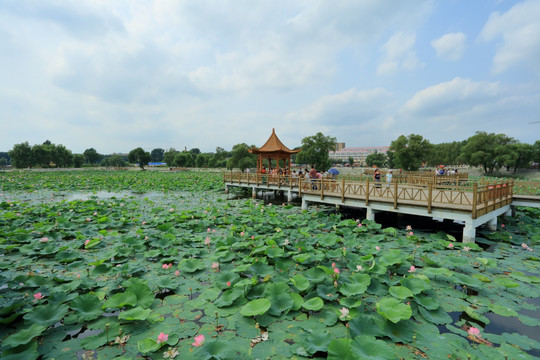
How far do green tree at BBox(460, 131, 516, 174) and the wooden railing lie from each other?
111 feet

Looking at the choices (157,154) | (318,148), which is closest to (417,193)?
(318,148)

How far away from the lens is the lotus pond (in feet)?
9.44

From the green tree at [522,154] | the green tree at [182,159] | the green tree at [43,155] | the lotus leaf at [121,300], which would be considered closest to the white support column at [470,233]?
the lotus leaf at [121,300]

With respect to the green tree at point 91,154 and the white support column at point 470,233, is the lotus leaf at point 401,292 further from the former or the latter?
the green tree at point 91,154

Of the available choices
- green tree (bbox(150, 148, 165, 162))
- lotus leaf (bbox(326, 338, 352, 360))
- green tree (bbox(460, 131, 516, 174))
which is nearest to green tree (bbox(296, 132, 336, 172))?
lotus leaf (bbox(326, 338, 352, 360))

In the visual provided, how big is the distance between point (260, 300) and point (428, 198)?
6.68 m

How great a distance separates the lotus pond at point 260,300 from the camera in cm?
288

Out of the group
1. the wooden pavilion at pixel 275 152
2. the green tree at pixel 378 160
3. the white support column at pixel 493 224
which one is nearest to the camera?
the white support column at pixel 493 224

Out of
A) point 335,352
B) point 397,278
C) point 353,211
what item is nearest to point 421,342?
point 335,352

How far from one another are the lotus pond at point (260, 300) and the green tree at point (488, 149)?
124 ft

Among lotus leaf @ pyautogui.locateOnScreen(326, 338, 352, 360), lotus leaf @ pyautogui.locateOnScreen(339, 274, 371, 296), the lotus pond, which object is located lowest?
the lotus pond

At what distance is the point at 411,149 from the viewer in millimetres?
25922

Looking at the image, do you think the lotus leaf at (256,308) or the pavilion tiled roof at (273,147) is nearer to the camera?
the lotus leaf at (256,308)

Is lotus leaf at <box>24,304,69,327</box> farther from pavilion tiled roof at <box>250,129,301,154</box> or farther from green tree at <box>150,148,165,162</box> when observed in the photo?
green tree at <box>150,148,165,162</box>
